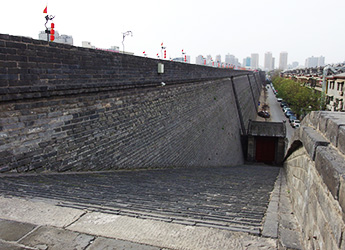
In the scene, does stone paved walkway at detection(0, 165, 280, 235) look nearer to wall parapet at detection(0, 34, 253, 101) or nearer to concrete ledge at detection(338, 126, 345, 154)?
concrete ledge at detection(338, 126, 345, 154)

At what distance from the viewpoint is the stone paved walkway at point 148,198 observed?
3.05m

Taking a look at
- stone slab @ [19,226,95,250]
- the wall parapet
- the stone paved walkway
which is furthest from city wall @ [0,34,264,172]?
stone slab @ [19,226,95,250]

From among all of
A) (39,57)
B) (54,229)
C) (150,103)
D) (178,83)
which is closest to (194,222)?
(54,229)

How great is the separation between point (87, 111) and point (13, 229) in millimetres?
3255

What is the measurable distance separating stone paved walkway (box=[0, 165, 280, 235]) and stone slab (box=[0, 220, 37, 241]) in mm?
550

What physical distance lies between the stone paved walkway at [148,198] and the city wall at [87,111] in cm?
45

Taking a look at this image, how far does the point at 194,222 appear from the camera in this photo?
2.86 metres

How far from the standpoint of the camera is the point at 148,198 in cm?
410

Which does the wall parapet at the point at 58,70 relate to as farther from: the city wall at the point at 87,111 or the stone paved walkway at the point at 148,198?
the stone paved walkway at the point at 148,198

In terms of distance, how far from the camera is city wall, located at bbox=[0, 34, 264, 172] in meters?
4.12

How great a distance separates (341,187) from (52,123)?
4.27 meters

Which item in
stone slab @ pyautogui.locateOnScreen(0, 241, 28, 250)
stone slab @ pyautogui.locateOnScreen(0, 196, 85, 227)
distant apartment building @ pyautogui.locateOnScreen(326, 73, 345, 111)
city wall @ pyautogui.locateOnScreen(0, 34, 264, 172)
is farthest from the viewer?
distant apartment building @ pyautogui.locateOnScreen(326, 73, 345, 111)

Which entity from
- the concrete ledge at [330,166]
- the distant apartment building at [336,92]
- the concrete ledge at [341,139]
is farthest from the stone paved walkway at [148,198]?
the distant apartment building at [336,92]

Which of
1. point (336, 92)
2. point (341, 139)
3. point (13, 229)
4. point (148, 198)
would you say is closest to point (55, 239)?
point (13, 229)
